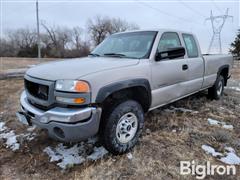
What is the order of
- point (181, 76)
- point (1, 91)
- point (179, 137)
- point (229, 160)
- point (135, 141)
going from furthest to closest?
point (1, 91), point (181, 76), point (179, 137), point (135, 141), point (229, 160)

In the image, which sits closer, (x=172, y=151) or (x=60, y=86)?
(x=60, y=86)

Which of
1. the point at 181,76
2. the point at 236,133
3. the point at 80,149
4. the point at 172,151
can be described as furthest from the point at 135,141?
the point at 236,133

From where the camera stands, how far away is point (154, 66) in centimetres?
318

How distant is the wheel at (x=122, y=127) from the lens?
103 inches

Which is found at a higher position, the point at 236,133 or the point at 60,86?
the point at 60,86

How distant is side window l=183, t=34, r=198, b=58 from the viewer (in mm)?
4283

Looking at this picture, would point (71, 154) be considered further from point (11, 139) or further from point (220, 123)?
point (220, 123)

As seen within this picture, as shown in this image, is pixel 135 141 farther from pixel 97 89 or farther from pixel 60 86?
pixel 60 86

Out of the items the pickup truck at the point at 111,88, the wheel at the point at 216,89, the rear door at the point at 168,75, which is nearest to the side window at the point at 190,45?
the pickup truck at the point at 111,88

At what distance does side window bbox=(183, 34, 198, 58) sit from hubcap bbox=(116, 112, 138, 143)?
207cm

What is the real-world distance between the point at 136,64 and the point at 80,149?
1499mm

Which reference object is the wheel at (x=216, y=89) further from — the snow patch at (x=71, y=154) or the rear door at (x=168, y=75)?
the snow patch at (x=71, y=154)

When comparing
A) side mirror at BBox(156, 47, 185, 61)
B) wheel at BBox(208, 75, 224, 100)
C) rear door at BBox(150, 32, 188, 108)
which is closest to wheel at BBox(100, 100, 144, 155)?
rear door at BBox(150, 32, 188, 108)

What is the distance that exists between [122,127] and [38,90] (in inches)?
47.4
